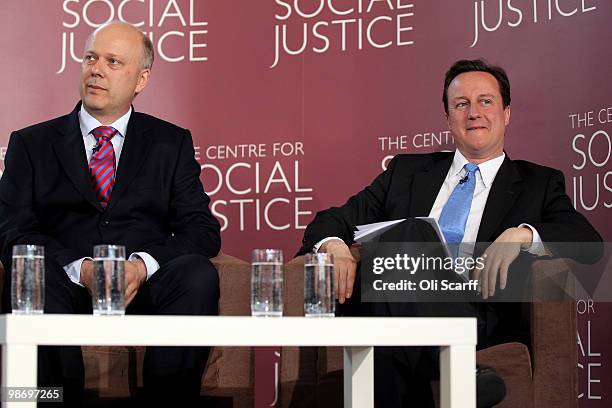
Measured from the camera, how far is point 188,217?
11.1ft

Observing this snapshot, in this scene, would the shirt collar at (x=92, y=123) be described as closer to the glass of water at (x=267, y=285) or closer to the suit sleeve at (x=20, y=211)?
the suit sleeve at (x=20, y=211)

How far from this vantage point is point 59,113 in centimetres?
471

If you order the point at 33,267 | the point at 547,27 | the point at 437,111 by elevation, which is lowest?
the point at 33,267

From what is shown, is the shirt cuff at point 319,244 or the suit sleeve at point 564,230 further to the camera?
the shirt cuff at point 319,244

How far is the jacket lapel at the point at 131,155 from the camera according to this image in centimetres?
336

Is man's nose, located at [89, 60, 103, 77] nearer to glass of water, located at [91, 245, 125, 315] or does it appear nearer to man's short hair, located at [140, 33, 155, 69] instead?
man's short hair, located at [140, 33, 155, 69]

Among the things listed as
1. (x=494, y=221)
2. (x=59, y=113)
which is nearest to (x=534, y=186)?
(x=494, y=221)

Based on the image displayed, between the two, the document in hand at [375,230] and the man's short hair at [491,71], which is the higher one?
the man's short hair at [491,71]

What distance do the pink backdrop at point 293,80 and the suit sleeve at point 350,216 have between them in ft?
2.65

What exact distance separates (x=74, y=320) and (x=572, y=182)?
267 cm

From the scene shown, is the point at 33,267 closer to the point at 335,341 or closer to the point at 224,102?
the point at 335,341

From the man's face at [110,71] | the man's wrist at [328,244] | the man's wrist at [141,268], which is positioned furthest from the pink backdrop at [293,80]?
the man's wrist at [141,268]

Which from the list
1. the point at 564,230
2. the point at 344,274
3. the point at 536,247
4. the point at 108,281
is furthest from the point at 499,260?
the point at 108,281

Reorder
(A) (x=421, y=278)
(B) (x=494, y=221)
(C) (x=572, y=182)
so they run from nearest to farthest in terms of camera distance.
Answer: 1. (A) (x=421, y=278)
2. (B) (x=494, y=221)
3. (C) (x=572, y=182)
